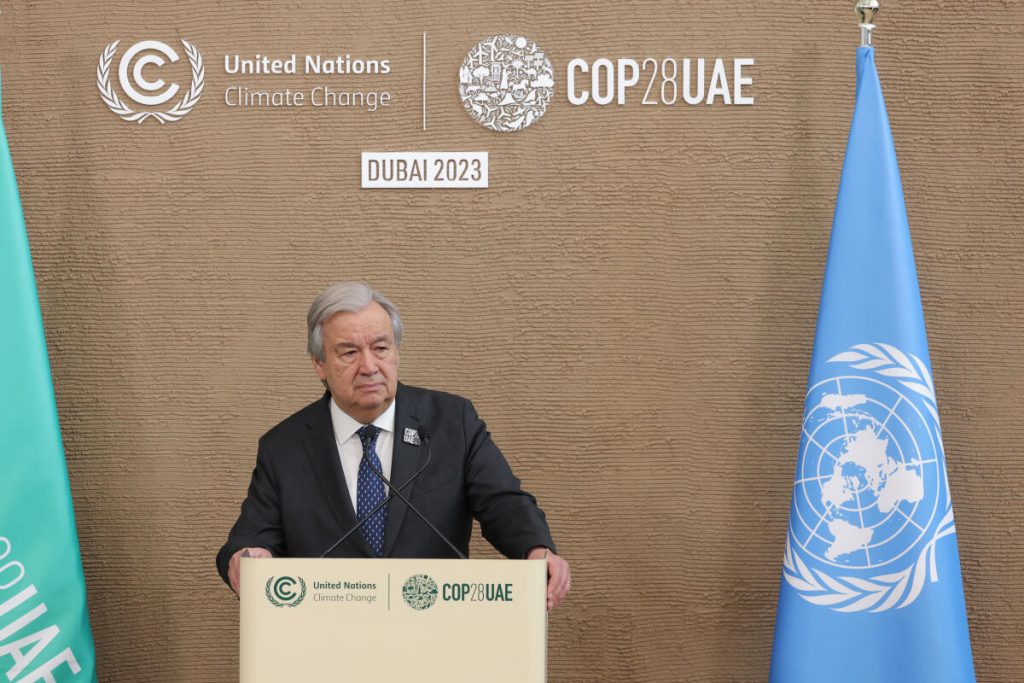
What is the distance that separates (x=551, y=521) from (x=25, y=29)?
2.10 m

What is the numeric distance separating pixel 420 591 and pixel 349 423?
0.67 metres

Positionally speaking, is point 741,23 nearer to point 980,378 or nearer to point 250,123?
point 980,378

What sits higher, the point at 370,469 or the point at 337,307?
the point at 337,307

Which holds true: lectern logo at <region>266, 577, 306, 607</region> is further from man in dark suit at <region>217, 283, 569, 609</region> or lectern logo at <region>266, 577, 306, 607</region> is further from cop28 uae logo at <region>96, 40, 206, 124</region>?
cop28 uae logo at <region>96, 40, 206, 124</region>

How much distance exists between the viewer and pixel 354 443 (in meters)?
2.45

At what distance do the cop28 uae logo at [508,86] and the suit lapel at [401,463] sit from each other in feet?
3.77

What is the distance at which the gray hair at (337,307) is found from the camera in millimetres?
2375

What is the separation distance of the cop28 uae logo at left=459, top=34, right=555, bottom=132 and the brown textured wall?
0.06 metres

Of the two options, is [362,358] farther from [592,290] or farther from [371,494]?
[592,290]

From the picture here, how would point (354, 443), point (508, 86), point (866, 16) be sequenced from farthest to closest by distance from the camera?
point (508, 86) → point (866, 16) → point (354, 443)

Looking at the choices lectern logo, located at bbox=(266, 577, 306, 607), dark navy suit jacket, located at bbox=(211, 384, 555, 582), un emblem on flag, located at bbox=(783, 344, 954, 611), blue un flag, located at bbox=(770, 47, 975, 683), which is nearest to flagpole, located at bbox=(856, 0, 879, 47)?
blue un flag, located at bbox=(770, 47, 975, 683)

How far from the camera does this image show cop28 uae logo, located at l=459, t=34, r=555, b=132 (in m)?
3.27

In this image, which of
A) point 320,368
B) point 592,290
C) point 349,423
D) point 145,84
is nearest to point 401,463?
point 349,423

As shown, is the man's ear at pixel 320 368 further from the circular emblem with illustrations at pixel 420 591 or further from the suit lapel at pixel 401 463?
the circular emblem with illustrations at pixel 420 591
